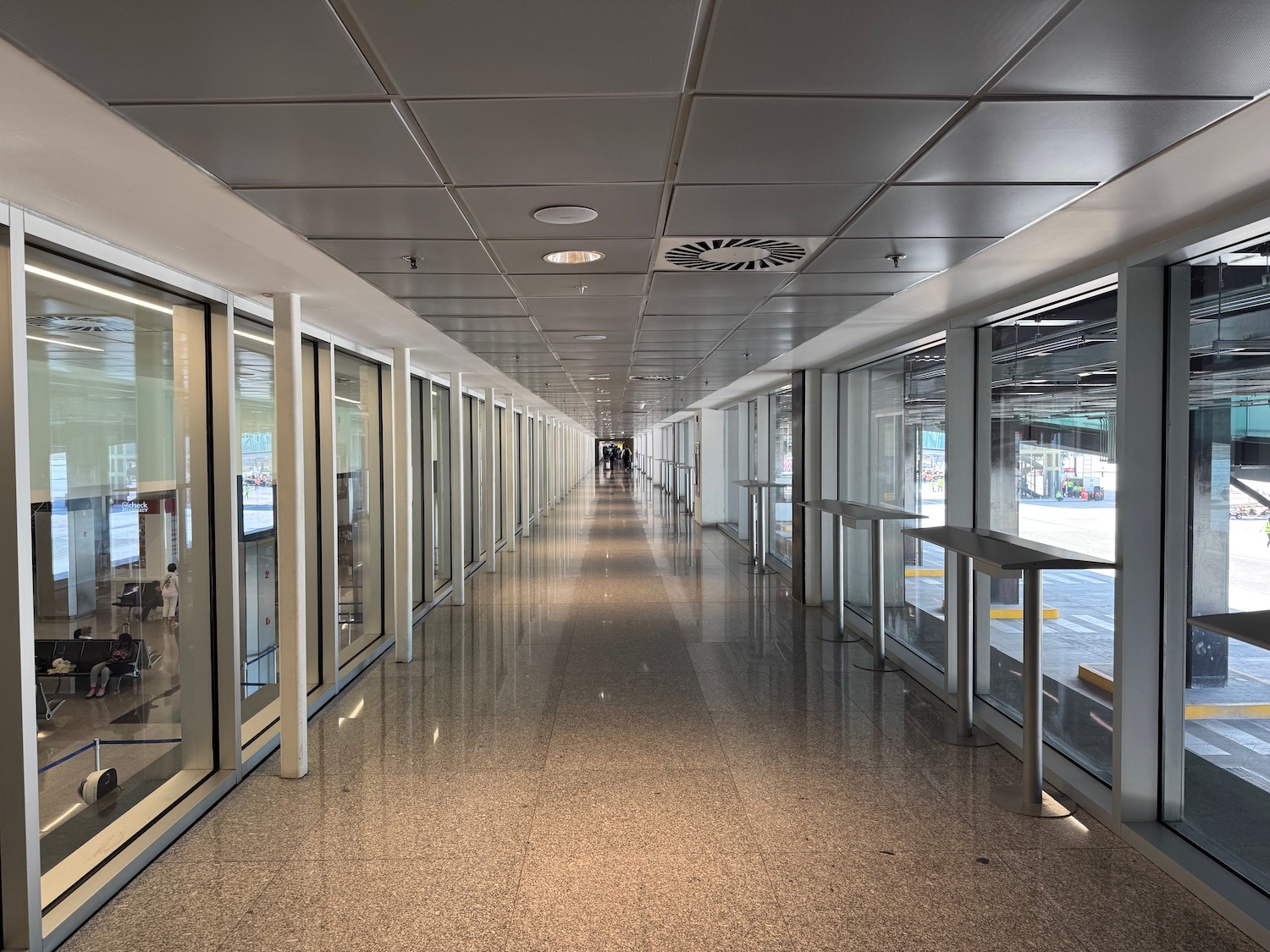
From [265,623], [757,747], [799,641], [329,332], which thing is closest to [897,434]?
[799,641]

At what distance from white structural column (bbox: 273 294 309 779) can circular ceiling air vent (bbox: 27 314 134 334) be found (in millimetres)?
898

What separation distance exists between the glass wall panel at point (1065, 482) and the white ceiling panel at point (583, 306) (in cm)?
254

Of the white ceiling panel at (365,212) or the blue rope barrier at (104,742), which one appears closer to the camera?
the white ceiling panel at (365,212)

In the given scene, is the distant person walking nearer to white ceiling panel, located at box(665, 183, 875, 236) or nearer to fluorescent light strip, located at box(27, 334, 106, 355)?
fluorescent light strip, located at box(27, 334, 106, 355)

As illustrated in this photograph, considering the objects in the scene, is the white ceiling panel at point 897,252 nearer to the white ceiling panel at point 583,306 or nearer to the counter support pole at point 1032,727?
the white ceiling panel at point 583,306

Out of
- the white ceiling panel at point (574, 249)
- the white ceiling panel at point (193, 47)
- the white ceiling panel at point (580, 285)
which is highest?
the white ceiling panel at point (580, 285)

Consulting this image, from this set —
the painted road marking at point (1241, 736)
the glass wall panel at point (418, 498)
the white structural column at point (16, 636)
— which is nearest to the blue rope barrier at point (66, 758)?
the white structural column at point (16, 636)

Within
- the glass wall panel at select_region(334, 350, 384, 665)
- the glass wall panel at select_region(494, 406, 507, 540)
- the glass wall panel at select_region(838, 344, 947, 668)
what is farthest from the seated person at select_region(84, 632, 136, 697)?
the glass wall panel at select_region(494, 406, 507, 540)

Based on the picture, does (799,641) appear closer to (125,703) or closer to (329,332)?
(329,332)

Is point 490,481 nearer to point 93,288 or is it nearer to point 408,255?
point 408,255

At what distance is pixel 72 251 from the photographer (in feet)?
11.2

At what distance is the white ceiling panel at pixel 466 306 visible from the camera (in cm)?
507

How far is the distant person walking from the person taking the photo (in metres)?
4.22

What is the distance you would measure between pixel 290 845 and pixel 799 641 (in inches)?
206
